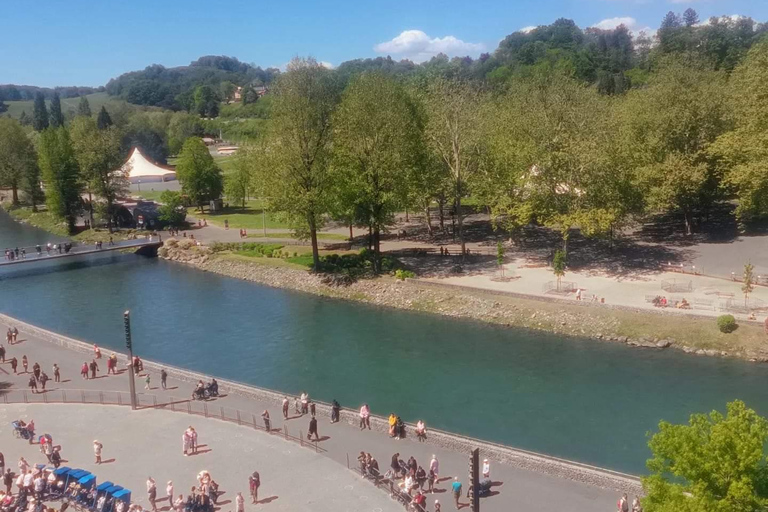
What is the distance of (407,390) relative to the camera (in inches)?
1238

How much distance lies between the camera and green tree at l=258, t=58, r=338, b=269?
159 ft

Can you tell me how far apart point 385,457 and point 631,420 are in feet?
36.3

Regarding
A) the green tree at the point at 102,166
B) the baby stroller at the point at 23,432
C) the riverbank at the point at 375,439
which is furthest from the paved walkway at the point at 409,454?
the green tree at the point at 102,166

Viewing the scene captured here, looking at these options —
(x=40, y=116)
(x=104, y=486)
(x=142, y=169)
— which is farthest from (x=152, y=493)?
(x=40, y=116)

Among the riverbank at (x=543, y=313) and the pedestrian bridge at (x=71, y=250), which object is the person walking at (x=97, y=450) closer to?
the riverbank at (x=543, y=313)

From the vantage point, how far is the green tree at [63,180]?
74.9 m

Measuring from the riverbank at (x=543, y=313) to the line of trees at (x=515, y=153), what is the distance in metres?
4.57

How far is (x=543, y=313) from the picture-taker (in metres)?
40.0

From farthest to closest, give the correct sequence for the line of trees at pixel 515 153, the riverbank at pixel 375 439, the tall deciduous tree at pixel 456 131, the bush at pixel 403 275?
the tall deciduous tree at pixel 456 131
the bush at pixel 403 275
the line of trees at pixel 515 153
the riverbank at pixel 375 439

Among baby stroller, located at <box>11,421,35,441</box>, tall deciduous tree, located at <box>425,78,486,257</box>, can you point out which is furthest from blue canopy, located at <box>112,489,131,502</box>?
tall deciduous tree, located at <box>425,78,486,257</box>

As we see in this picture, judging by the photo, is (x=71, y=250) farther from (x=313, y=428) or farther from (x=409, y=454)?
(x=409, y=454)

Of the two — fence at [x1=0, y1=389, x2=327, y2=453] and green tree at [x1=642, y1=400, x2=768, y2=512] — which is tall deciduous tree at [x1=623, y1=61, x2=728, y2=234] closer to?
fence at [x1=0, y1=389, x2=327, y2=453]

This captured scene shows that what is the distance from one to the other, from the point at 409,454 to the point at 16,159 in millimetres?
88928

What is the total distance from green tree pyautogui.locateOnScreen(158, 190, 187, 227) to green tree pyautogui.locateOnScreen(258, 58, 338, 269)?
26.5 metres
